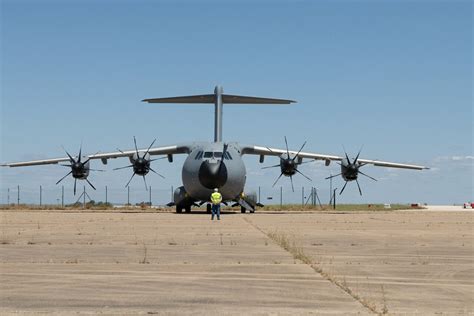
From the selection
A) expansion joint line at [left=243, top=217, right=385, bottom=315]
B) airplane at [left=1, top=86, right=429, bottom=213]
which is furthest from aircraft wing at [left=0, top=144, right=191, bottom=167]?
expansion joint line at [left=243, top=217, right=385, bottom=315]

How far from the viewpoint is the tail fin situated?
45.9 meters

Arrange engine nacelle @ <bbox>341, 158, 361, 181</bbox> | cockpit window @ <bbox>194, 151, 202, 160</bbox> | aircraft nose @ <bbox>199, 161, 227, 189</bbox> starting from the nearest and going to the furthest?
aircraft nose @ <bbox>199, 161, 227, 189</bbox>, cockpit window @ <bbox>194, 151, 202, 160</bbox>, engine nacelle @ <bbox>341, 158, 361, 181</bbox>

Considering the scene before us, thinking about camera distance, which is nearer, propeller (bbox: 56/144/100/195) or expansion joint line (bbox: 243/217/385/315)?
expansion joint line (bbox: 243/217/385/315)

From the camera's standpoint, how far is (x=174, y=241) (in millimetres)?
17062

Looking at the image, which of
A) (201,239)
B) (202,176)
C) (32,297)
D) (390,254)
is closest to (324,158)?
(202,176)

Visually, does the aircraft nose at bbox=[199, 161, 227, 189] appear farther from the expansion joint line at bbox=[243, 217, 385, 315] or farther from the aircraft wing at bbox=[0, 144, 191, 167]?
the expansion joint line at bbox=[243, 217, 385, 315]

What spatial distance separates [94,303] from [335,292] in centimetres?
267

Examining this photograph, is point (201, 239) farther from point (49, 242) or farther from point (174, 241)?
point (49, 242)

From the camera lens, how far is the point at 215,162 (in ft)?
129

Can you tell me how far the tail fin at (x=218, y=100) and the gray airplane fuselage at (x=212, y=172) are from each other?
4012 millimetres

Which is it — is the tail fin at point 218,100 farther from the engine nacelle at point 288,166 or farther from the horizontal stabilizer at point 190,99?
the engine nacelle at point 288,166

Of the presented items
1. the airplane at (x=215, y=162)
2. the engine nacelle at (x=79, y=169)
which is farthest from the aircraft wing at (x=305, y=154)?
the engine nacelle at (x=79, y=169)

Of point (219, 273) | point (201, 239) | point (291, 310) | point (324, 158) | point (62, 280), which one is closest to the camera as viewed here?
point (291, 310)

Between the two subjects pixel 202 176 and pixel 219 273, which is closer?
pixel 219 273
